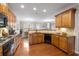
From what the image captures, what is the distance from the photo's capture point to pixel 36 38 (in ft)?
18.3

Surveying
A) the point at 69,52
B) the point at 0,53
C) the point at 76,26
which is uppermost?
the point at 76,26

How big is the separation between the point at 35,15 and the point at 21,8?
0.88m

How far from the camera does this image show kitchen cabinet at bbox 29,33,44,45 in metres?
5.36

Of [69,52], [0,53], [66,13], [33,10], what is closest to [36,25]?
[33,10]

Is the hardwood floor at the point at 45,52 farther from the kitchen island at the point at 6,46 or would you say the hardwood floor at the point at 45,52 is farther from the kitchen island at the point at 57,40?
the kitchen island at the point at 6,46

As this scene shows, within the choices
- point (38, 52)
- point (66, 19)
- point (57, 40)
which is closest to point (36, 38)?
point (57, 40)

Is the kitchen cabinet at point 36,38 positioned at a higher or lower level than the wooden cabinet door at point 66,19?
lower

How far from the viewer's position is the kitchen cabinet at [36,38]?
536 cm

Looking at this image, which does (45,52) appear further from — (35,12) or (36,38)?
(35,12)

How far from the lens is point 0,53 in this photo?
5.74 ft

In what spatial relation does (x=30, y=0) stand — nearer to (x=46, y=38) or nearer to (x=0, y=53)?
(x=0, y=53)

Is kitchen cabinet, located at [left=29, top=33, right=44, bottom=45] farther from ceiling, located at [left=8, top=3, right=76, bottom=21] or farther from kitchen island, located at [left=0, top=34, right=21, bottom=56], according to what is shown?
kitchen island, located at [left=0, top=34, right=21, bottom=56]

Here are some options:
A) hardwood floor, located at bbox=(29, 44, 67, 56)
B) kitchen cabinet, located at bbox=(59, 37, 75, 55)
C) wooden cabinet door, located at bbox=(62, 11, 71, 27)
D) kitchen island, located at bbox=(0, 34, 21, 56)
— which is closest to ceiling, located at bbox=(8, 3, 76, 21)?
wooden cabinet door, located at bbox=(62, 11, 71, 27)

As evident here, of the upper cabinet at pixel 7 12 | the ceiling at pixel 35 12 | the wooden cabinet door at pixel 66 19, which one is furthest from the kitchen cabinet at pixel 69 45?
the upper cabinet at pixel 7 12
